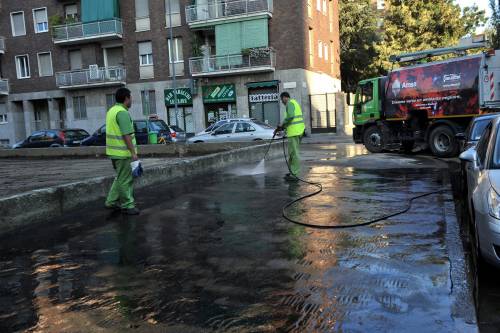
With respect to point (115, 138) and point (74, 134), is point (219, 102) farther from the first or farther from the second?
point (115, 138)

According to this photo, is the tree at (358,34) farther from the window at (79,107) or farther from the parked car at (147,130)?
the parked car at (147,130)

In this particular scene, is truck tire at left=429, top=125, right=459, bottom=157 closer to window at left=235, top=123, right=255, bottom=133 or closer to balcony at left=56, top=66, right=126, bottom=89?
window at left=235, top=123, right=255, bottom=133

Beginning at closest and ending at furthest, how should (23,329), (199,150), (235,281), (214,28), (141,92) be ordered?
1. (23,329)
2. (235,281)
3. (199,150)
4. (214,28)
5. (141,92)

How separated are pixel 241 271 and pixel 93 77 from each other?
34.3 metres

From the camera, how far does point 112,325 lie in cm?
→ 372

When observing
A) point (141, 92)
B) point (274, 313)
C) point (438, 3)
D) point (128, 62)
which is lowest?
point (274, 313)

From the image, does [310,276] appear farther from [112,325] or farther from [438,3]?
[438,3]

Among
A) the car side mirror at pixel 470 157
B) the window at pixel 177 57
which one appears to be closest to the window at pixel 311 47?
the window at pixel 177 57

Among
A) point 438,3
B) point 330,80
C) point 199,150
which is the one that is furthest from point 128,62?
point 438,3

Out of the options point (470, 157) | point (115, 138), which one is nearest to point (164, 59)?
point (115, 138)

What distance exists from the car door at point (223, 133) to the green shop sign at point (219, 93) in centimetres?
1143

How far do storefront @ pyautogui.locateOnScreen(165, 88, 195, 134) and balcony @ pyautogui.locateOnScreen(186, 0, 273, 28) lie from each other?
4586mm

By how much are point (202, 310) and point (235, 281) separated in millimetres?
676

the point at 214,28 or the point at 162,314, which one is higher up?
the point at 214,28
